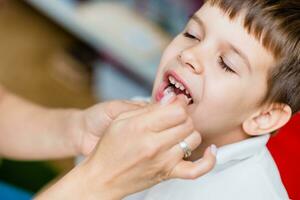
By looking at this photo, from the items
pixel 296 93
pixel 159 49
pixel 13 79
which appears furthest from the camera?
pixel 13 79

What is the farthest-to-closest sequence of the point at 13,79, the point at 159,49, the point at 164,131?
the point at 13,79 < the point at 159,49 < the point at 164,131

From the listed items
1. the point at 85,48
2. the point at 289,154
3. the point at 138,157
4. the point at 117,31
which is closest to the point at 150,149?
the point at 138,157

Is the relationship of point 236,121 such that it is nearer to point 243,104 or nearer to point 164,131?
point 243,104

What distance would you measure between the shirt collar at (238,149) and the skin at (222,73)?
0.02m

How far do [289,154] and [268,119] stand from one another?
19 cm

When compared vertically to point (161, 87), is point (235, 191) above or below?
below

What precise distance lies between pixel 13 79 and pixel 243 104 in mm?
1535

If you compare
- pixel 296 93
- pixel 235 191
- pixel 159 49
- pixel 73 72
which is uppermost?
pixel 73 72

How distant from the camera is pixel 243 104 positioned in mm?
1020

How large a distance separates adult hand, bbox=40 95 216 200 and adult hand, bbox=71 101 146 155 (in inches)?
7.7

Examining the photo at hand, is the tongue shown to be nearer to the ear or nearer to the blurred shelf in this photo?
the ear

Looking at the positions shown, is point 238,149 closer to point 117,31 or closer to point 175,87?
point 175,87

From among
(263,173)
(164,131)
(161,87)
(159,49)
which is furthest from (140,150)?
(159,49)

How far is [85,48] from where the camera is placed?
250 centimetres
